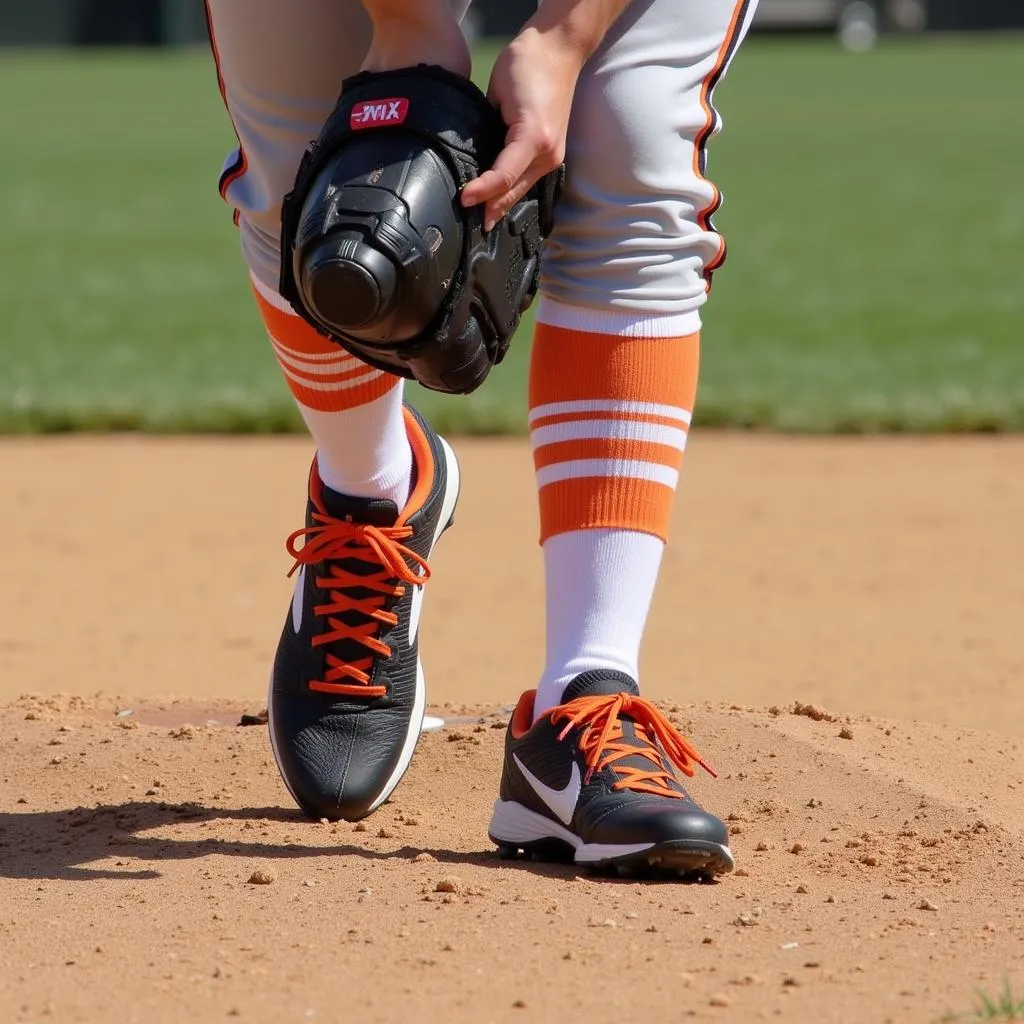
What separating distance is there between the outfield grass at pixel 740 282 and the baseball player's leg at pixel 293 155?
3085 millimetres

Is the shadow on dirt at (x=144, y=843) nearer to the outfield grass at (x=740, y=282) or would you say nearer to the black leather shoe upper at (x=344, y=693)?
the black leather shoe upper at (x=344, y=693)

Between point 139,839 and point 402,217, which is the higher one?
point 402,217

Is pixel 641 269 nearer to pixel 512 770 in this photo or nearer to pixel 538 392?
pixel 538 392

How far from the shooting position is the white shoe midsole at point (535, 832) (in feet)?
5.99

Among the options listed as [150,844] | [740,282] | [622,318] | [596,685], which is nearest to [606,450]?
[622,318]

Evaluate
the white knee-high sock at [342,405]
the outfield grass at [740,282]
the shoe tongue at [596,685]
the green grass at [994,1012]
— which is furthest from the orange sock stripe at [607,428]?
the outfield grass at [740,282]

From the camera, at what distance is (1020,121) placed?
17516mm

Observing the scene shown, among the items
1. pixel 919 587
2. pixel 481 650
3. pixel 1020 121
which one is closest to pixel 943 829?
pixel 481 650

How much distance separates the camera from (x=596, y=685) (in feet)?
6.28

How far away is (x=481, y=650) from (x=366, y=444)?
110 centimetres

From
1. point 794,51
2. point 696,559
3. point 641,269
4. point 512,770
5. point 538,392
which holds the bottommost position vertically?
point 794,51

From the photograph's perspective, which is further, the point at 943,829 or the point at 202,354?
the point at 202,354

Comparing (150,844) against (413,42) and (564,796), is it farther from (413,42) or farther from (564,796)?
(413,42)

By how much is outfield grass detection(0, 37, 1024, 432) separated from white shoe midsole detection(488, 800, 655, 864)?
11.0 ft
